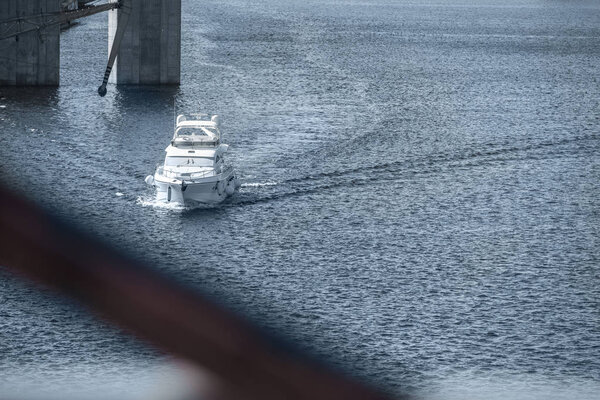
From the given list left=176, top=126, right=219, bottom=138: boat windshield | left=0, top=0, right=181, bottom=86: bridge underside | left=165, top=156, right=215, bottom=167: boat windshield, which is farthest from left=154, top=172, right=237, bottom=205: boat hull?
left=0, top=0, right=181, bottom=86: bridge underside

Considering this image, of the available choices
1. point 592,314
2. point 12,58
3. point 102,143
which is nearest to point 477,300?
point 592,314

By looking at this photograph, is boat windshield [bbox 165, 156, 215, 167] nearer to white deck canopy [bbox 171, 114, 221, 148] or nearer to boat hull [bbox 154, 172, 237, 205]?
boat hull [bbox 154, 172, 237, 205]

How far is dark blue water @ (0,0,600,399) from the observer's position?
47.2 meters

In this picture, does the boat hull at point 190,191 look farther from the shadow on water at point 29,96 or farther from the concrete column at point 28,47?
the concrete column at point 28,47

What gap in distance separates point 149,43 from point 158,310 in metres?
124

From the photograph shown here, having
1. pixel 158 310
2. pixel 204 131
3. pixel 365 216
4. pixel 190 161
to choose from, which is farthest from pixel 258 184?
pixel 158 310

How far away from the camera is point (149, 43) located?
12425cm

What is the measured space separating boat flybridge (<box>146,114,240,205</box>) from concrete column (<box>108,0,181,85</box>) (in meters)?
44.1

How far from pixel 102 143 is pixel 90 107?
19.5 meters

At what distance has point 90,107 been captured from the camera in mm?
114000

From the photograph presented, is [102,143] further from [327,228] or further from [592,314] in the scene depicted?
[592,314]

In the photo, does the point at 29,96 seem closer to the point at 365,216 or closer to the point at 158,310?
the point at 365,216

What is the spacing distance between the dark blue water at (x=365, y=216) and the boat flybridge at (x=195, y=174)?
132 centimetres

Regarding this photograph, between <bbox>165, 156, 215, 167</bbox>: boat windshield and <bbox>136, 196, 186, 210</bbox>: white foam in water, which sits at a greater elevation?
<bbox>165, 156, 215, 167</bbox>: boat windshield
